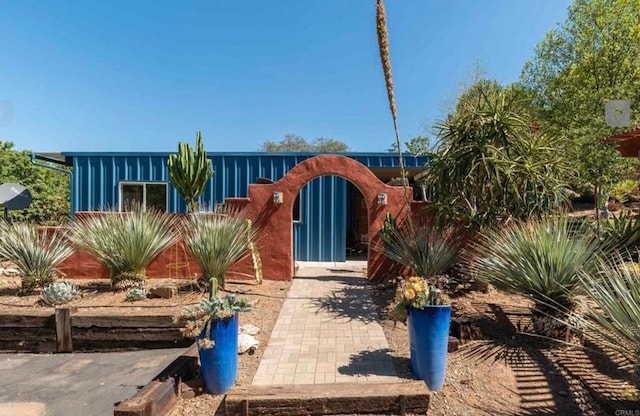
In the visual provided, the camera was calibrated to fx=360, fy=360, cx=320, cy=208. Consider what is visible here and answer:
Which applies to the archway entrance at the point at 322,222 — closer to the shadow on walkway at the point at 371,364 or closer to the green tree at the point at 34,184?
the shadow on walkway at the point at 371,364

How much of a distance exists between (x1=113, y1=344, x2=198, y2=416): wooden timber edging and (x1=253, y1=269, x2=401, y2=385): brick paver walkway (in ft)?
2.29

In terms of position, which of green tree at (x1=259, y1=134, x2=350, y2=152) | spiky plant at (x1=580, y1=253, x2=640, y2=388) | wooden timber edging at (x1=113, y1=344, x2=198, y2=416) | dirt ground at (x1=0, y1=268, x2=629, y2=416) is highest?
green tree at (x1=259, y1=134, x2=350, y2=152)

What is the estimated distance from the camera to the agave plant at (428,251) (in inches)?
233

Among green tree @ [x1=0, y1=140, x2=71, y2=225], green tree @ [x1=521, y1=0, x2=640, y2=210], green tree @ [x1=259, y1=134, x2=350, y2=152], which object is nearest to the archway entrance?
green tree @ [x1=521, y1=0, x2=640, y2=210]

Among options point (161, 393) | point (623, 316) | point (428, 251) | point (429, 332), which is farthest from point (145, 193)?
point (623, 316)

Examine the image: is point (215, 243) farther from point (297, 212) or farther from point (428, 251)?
point (297, 212)

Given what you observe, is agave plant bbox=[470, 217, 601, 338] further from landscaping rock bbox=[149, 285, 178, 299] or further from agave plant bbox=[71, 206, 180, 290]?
agave plant bbox=[71, 206, 180, 290]

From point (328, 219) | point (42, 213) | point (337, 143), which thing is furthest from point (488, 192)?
point (337, 143)

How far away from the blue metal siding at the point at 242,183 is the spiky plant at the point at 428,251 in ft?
14.0

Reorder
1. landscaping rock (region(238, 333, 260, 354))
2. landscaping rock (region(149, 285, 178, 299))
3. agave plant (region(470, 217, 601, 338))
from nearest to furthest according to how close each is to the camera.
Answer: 1. agave plant (region(470, 217, 601, 338))
2. landscaping rock (region(238, 333, 260, 354))
3. landscaping rock (region(149, 285, 178, 299))

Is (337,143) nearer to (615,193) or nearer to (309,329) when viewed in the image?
(615,193)

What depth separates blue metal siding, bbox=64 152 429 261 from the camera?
10.8 m

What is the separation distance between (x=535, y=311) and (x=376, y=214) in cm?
404

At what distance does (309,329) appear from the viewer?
5043mm
